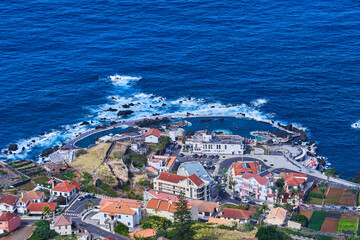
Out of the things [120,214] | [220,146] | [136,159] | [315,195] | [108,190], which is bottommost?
[120,214]

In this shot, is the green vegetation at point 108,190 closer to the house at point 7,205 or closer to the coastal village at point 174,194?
the coastal village at point 174,194

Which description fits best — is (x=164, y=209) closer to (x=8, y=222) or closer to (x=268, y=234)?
(x=268, y=234)

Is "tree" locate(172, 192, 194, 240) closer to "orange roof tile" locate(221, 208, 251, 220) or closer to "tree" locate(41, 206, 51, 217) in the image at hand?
"orange roof tile" locate(221, 208, 251, 220)

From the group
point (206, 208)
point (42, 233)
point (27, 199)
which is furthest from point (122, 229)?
point (27, 199)

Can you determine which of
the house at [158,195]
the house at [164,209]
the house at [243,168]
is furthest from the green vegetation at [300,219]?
the house at [158,195]

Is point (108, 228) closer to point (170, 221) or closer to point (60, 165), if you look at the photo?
point (170, 221)

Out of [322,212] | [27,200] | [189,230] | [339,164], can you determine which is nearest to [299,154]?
[339,164]
